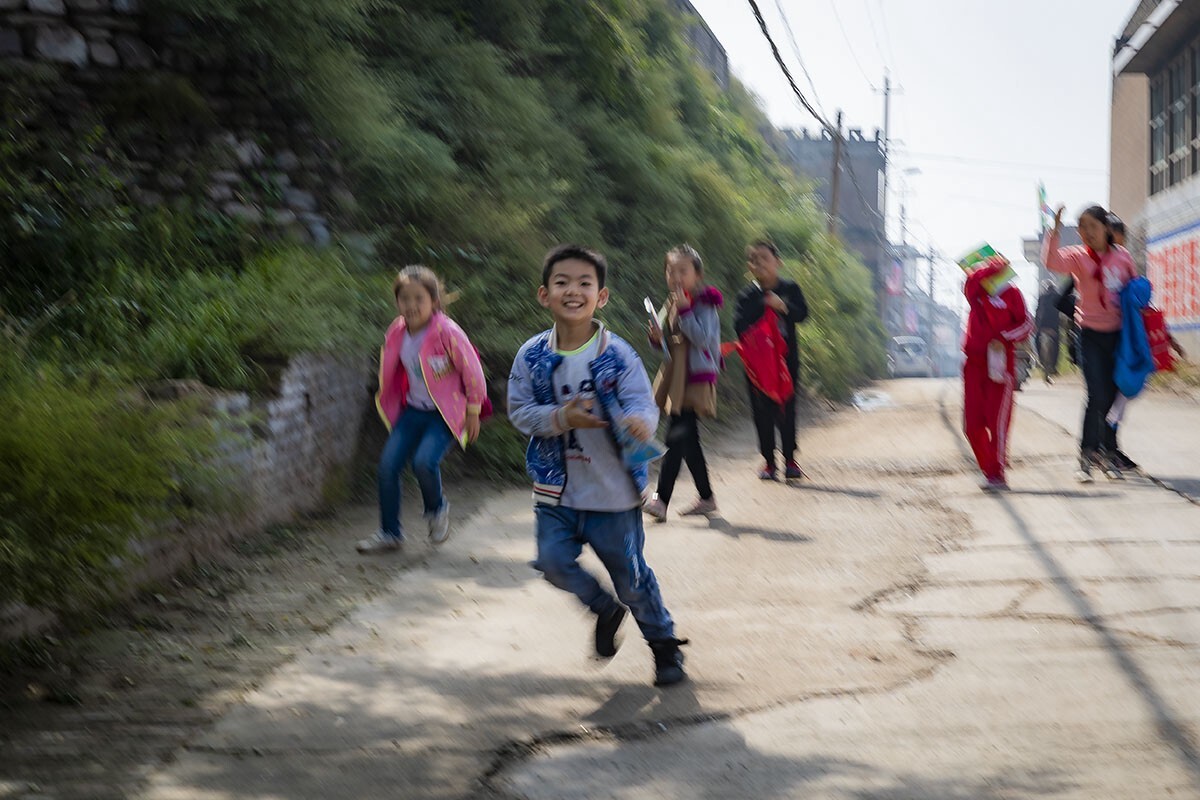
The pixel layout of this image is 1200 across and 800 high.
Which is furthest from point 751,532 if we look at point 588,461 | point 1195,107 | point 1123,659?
point 1195,107

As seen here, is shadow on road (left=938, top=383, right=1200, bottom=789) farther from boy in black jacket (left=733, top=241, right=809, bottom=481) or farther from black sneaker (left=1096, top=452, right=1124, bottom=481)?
boy in black jacket (left=733, top=241, right=809, bottom=481)

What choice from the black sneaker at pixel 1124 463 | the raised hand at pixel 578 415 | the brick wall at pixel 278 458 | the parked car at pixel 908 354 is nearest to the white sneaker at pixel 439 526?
the brick wall at pixel 278 458

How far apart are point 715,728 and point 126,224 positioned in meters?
6.32

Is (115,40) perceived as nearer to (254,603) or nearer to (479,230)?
(479,230)

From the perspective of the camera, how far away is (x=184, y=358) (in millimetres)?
7547

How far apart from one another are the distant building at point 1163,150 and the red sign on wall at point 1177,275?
0.02m

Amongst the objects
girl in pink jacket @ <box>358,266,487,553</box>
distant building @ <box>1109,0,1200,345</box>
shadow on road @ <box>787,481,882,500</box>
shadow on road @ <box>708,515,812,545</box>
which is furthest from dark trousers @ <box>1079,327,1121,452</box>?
distant building @ <box>1109,0,1200,345</box>

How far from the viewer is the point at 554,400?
16.5ft

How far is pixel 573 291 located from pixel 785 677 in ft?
5.29

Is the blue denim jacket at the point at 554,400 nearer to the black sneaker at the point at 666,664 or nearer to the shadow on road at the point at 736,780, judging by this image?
the black sneaker at the point at 666,664

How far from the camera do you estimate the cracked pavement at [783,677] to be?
3965 mm

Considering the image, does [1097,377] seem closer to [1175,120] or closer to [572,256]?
[572,256]

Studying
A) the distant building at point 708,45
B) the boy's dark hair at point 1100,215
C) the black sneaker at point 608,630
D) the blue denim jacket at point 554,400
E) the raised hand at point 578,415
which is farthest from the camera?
the distant building at point 708,45

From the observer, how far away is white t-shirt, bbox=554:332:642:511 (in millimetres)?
4926
